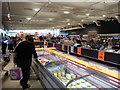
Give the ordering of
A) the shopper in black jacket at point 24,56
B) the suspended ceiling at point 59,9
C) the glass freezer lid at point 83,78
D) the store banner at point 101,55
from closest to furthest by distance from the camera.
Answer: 1. the glass freezer lid at point 83,78
2. the shopper in black jacket at point 24,56
3. the store banner at point 101,55
4. the suspended ceiling at point 59,9

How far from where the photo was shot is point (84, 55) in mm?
7219

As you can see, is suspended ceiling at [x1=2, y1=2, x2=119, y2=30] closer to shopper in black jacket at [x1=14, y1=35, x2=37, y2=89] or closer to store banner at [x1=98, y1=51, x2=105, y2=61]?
store banner at [x1=98, y1=51, x2=105, y2=61]

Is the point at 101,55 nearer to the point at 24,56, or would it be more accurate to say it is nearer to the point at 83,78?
the point at 83,78

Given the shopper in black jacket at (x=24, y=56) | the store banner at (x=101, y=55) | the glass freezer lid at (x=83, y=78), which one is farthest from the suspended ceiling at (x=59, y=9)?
the glass freezer lid at (x=83, y=78)

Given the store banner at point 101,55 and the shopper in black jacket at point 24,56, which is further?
the store banner at point 101,55

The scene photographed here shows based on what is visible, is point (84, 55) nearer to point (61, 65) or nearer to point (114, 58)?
point (114, 58)

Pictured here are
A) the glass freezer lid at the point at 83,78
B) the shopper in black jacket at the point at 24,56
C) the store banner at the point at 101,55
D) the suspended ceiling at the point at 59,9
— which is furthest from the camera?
the suspended ceiling at the point at 59,9

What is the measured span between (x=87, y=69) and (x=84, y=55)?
4.44 m

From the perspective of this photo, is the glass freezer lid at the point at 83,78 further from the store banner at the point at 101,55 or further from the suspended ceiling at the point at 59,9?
the suspended ceiling at the point at 59,9

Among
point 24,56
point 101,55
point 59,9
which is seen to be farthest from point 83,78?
point 59,9

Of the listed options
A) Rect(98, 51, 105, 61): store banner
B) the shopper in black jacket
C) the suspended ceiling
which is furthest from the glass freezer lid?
the suspended ceiling

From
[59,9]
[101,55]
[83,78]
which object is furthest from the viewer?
[59,9]

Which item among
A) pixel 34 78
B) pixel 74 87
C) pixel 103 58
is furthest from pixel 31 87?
pixel 103 58

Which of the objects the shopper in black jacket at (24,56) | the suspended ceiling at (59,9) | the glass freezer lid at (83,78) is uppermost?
the suspended ceiling at (59,9)
